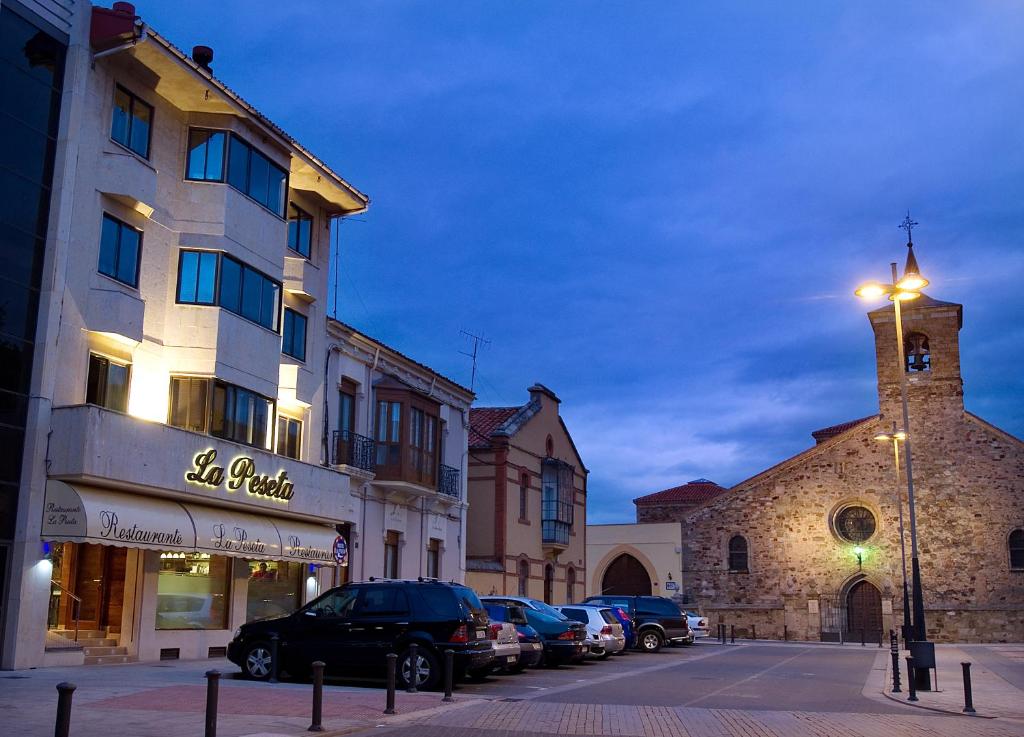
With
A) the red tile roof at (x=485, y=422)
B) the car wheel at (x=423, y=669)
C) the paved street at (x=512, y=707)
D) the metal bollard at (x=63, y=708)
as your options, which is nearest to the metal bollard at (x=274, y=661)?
the paved street at (x=512, y=707)

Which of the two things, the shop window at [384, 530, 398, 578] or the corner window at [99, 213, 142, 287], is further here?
the shop window at [384, 530, 398, 578]

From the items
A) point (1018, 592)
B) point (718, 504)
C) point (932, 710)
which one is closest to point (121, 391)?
point (932, 710)

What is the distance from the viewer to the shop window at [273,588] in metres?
26.7

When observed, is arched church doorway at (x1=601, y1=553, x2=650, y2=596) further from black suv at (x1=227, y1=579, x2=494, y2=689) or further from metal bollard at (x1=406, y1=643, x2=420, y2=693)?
metal bollard at (x1=406, y1=643, x2=420, y2=693)

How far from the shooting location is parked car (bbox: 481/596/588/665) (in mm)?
24881

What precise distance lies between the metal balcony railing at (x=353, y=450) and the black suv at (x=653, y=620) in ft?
31.2

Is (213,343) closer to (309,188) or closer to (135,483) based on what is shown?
(135,483)

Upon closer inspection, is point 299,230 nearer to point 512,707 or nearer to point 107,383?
point 107,383

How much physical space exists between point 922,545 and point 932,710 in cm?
3541

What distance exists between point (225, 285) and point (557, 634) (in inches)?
432

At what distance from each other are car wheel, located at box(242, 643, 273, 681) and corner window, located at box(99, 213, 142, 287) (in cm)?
815

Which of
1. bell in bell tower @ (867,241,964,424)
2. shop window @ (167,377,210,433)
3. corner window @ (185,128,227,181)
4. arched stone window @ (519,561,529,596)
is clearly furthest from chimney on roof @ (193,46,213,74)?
bell in bell tower @ (867,241,964,424)

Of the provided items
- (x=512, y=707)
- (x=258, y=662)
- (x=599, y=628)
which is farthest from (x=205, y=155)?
(x=599, y=628)

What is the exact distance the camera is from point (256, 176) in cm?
2572
